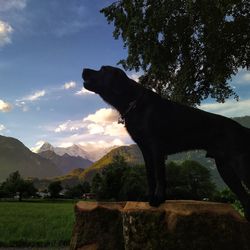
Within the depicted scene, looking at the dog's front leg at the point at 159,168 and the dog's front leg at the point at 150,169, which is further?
the dog's front leg at the point at 150,169

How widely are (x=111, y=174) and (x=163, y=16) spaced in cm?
5431

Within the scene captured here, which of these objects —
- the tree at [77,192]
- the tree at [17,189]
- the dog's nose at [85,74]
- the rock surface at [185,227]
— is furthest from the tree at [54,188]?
the dog's nose at [85,74]

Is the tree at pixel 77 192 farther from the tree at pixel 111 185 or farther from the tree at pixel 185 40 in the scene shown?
the tree at pixel 185 40

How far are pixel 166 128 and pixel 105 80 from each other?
1278 millimetres

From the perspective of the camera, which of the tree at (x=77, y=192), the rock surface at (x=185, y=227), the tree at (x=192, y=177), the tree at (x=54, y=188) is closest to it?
the rock surface at (x=185, y=227)

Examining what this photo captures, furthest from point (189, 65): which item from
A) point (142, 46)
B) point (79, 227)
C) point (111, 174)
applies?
point (111, 174)

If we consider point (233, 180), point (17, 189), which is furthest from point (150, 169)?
point (17, 189)

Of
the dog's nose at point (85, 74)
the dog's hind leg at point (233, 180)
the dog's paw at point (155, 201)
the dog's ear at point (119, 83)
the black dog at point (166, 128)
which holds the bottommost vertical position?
the dog's paw at point (155, 201)

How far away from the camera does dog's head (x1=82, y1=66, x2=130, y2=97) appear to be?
7113mm

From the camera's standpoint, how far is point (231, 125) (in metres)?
7.14

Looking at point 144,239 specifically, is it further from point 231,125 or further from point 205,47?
point 205,47

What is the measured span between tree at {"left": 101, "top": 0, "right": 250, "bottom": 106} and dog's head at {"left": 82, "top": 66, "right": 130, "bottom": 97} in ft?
37.4

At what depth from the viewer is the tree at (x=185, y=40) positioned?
1888 centimetres

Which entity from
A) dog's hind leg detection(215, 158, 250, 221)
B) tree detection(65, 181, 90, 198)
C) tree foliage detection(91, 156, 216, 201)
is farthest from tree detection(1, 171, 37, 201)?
dog's hind leg detection(215, 158, 250, 221)
